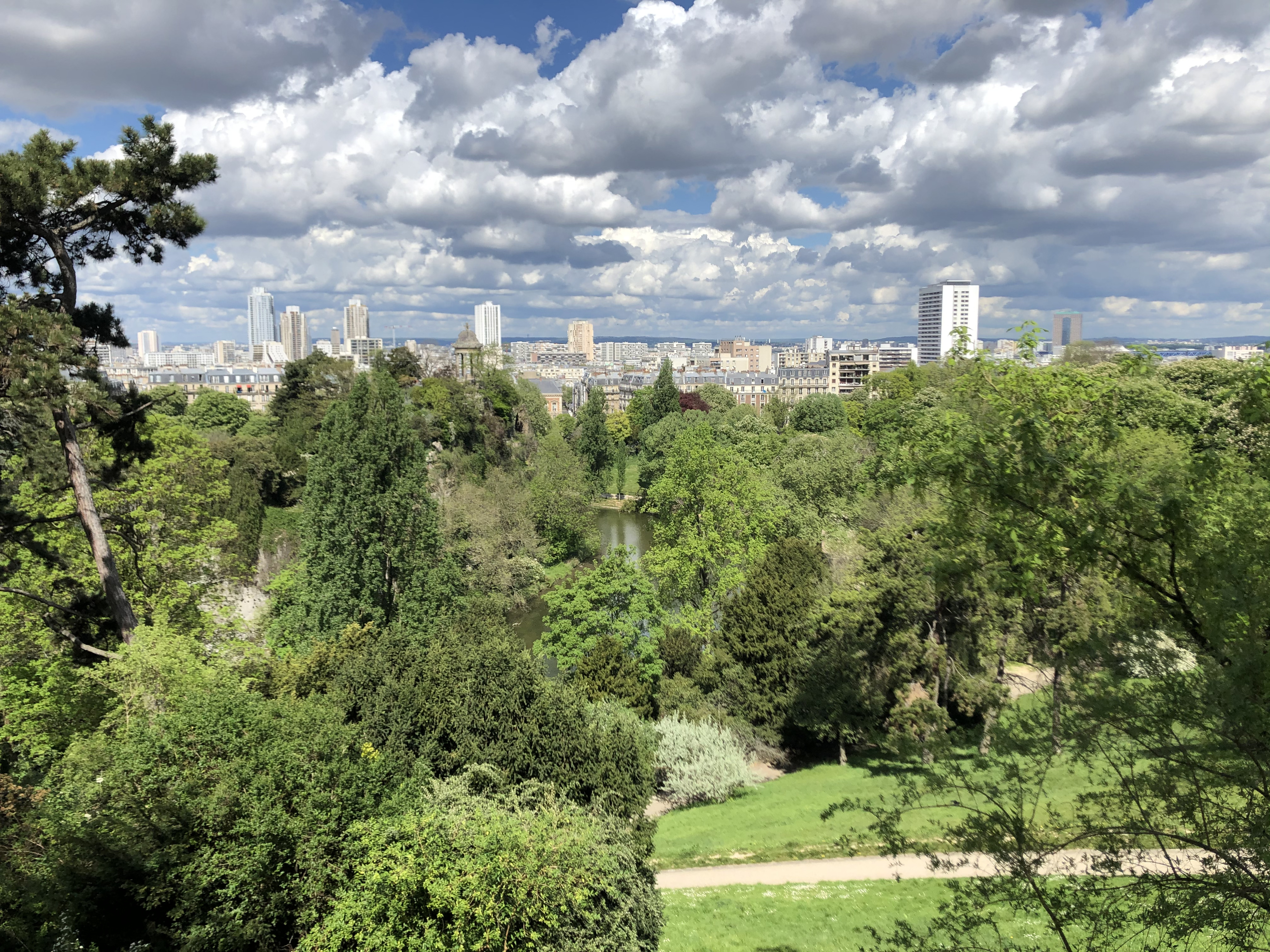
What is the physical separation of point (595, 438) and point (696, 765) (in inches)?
1618

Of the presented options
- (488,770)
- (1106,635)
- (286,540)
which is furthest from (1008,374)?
(286,540)

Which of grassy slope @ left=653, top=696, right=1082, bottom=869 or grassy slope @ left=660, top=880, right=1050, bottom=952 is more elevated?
grassy slope @ left=660, top=880, right=1050, bottom=952

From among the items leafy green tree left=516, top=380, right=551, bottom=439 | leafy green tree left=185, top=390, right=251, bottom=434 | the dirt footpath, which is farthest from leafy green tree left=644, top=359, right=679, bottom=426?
the dirt footpath

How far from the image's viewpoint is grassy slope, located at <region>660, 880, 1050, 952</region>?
32.0ft

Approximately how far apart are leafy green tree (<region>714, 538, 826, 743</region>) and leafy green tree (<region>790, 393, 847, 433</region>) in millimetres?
38798

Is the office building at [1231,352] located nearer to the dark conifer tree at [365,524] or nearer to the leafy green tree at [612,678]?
the leafy green tree at [612,678]

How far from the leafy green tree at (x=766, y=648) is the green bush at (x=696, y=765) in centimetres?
197

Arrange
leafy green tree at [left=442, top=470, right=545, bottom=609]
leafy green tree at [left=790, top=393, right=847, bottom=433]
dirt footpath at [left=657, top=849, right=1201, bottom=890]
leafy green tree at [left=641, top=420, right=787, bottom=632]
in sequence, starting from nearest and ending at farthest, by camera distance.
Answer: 1. dirt footpath at [left=657, top=849, right=1201, bottom=890]
2. leafy green tree at [left=641, top=420, right=787, bottom=632]
3. leafy green tree at [left=442, top=470, right=545, bottom=609]
4. leafy green tree at [left=790, top=393, right=847, bottom=433]

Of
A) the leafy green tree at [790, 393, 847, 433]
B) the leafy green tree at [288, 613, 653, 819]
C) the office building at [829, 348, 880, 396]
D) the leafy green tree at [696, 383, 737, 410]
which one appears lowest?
the leafy green tree at [288, 613, 653, 819]

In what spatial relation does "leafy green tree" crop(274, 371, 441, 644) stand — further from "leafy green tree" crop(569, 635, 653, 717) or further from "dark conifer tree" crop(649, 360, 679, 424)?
"dark conifer tree" crop(649, 360, 679, 424)

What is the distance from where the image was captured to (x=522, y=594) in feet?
113

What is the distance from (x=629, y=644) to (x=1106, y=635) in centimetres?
1584

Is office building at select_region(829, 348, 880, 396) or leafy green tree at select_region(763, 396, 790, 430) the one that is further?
office building at select_region(829, 348, 880, 396)

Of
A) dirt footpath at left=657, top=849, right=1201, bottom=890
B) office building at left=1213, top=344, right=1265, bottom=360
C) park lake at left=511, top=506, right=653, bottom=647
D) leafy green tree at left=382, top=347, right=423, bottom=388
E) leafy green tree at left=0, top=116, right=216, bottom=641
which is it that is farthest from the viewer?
leafy green tree at left=382, top=347, right=423, bottom=388
